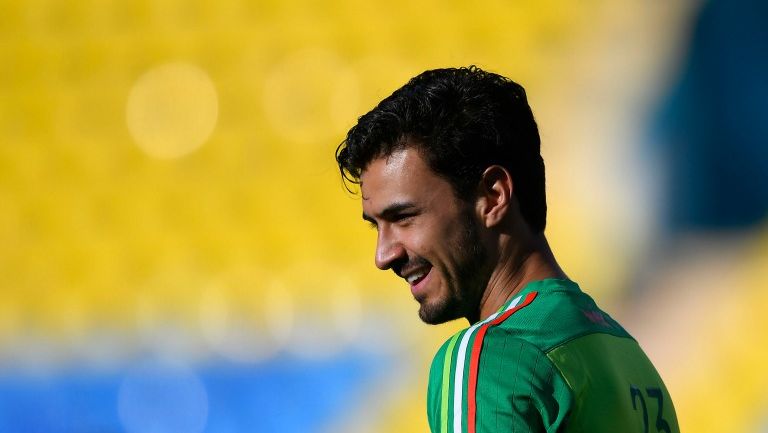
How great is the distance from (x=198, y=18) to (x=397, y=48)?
0.61m

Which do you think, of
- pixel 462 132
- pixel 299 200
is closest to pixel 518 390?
pixel 462 132

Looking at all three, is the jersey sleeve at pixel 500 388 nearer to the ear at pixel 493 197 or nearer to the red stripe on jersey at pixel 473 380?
the red stripe on jersey at pixel 473 380

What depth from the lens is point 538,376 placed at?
3.55 ft

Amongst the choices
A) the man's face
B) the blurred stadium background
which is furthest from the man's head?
the blurred stadium background

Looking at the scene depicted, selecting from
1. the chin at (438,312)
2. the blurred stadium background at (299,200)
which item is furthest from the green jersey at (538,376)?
the blurred stadium background at (299,200)

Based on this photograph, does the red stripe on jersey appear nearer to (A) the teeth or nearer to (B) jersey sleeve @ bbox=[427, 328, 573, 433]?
(B) jersey sleeve @ bbox=[427, 328, 573, 433]

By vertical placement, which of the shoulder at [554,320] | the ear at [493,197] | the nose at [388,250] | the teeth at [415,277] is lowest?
the shoulder at [554,320]

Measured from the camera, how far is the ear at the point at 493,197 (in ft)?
4.20

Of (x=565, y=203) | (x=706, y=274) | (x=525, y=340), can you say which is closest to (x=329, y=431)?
(x=565, y=203)

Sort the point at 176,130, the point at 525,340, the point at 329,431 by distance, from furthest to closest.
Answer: the point at 176,130, the point at 329,431, the point at 525,340

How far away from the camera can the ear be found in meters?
1.28

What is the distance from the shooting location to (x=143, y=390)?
9.78ft

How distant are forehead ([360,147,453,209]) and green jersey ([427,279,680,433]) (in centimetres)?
16

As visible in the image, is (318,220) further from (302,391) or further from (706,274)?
(706,274)
